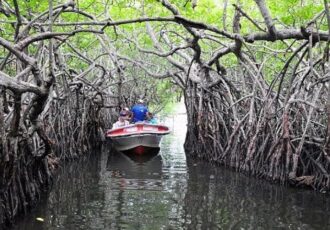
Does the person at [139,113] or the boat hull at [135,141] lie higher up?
the person at [139,113]

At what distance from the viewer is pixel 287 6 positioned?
808cm

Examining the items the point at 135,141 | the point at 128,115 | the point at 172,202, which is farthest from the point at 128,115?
the point at 172,202

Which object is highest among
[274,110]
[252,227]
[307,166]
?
[274,110]

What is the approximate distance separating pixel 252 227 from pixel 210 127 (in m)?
4.89

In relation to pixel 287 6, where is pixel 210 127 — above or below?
below

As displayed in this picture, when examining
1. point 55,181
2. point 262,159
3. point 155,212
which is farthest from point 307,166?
point 55,181

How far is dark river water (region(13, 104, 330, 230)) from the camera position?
570 centimetres

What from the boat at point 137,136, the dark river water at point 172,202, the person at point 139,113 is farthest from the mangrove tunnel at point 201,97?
the person at point 139,113

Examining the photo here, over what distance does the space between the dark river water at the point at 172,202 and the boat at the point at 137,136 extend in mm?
2491

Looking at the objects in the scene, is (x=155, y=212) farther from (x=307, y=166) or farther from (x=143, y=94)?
(x=143, y=94)

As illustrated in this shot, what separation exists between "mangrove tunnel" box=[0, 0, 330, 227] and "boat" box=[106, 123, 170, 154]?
843 mm

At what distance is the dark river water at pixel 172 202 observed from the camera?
18.7ft

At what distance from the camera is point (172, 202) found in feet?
22.2

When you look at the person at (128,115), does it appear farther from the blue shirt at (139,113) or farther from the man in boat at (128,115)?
the blue shirt at (139,113)
